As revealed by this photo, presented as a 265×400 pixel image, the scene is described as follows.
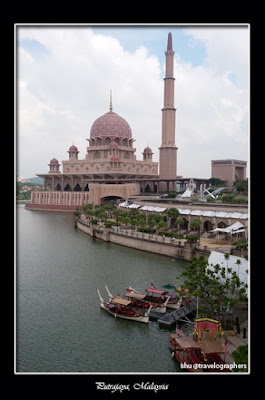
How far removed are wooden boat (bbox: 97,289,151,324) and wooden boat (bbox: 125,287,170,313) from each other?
0.85 m

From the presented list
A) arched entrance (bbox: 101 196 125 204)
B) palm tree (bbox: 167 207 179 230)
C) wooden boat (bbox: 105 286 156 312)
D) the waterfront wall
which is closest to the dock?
wooden boat (bbox: 105 286 156 312)

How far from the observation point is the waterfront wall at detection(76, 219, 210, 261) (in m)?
26.7

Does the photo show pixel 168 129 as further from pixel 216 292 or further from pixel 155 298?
pixel 216 292

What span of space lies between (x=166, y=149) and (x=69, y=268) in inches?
1608

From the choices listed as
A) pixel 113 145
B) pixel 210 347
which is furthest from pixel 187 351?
pixel 113 145

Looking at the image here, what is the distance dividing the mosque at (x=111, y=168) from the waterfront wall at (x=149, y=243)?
71.9 ft

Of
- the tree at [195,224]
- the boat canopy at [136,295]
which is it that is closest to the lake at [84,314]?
the boat canopy at [136,295]

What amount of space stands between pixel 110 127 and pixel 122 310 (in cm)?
5797

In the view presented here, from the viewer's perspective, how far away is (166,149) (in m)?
61.4

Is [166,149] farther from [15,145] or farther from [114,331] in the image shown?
[15,145]

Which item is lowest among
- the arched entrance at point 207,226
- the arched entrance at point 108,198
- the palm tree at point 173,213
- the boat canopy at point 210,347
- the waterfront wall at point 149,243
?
the boat canopy at point 210,347

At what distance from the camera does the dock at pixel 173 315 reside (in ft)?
51.7

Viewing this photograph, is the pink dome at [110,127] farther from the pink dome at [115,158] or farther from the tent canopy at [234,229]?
the tent canopy at [234,229]
